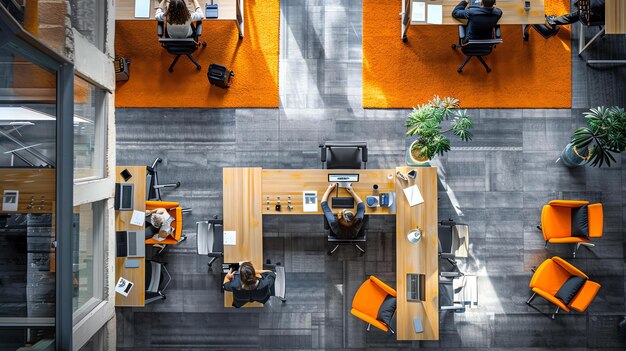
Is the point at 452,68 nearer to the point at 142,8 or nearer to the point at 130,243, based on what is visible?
the point at 142,8

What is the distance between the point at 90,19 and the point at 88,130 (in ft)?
3.72

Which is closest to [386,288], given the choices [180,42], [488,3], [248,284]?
[248,284]

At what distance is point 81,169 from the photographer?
3.99 meters

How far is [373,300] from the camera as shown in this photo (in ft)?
16.2

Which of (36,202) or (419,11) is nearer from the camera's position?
(36,202)

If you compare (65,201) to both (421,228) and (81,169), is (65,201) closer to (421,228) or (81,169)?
(81,169)

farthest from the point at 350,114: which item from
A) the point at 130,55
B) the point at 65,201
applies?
the point at 65,201

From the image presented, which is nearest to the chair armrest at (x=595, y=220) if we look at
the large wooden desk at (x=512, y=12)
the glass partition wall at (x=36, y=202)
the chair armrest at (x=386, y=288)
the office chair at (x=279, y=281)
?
the large wooden desk at (x=512, y=12)

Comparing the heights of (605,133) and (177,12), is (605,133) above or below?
below

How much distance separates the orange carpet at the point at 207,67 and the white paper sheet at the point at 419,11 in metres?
1.85

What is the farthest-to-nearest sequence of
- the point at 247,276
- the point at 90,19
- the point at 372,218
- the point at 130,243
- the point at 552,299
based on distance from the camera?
the point at 372,218, the point at 552,299, the point at 130,243, the point at 247,276, the point at 90,19

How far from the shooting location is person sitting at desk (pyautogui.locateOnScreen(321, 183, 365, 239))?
449 cm

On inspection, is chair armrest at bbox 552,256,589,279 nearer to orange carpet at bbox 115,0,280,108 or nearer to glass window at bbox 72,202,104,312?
orange carpet at bbox 115,0,280,108

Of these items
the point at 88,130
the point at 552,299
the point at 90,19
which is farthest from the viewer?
the point at 552,299
